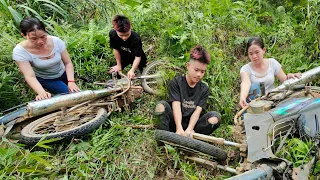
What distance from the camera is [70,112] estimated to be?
351cm

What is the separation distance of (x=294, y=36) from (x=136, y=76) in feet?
8.97

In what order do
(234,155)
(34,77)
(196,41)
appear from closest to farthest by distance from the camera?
(234,155) < (34,77) < (196,41)

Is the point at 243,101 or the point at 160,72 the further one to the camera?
the point at 160,72

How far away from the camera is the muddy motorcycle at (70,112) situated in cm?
319

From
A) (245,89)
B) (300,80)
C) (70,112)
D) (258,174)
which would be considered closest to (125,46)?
(70,112)

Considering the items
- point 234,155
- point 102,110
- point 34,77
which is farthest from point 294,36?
point 34,77

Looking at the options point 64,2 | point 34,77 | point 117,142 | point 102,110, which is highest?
point 64,2

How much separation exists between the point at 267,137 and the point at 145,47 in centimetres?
299

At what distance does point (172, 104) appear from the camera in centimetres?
333

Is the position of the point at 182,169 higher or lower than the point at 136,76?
lower

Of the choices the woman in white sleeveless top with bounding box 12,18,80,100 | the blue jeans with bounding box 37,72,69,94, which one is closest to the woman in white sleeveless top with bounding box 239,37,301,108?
the woman in white sleeveless top with bounding box 12,18,80,100

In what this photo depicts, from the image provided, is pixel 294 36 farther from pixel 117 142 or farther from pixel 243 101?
pixel 117 142

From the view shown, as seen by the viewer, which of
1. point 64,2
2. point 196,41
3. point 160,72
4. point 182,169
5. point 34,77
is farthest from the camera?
point 64,2

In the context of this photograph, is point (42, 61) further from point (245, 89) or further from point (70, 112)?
point (245, 89)
